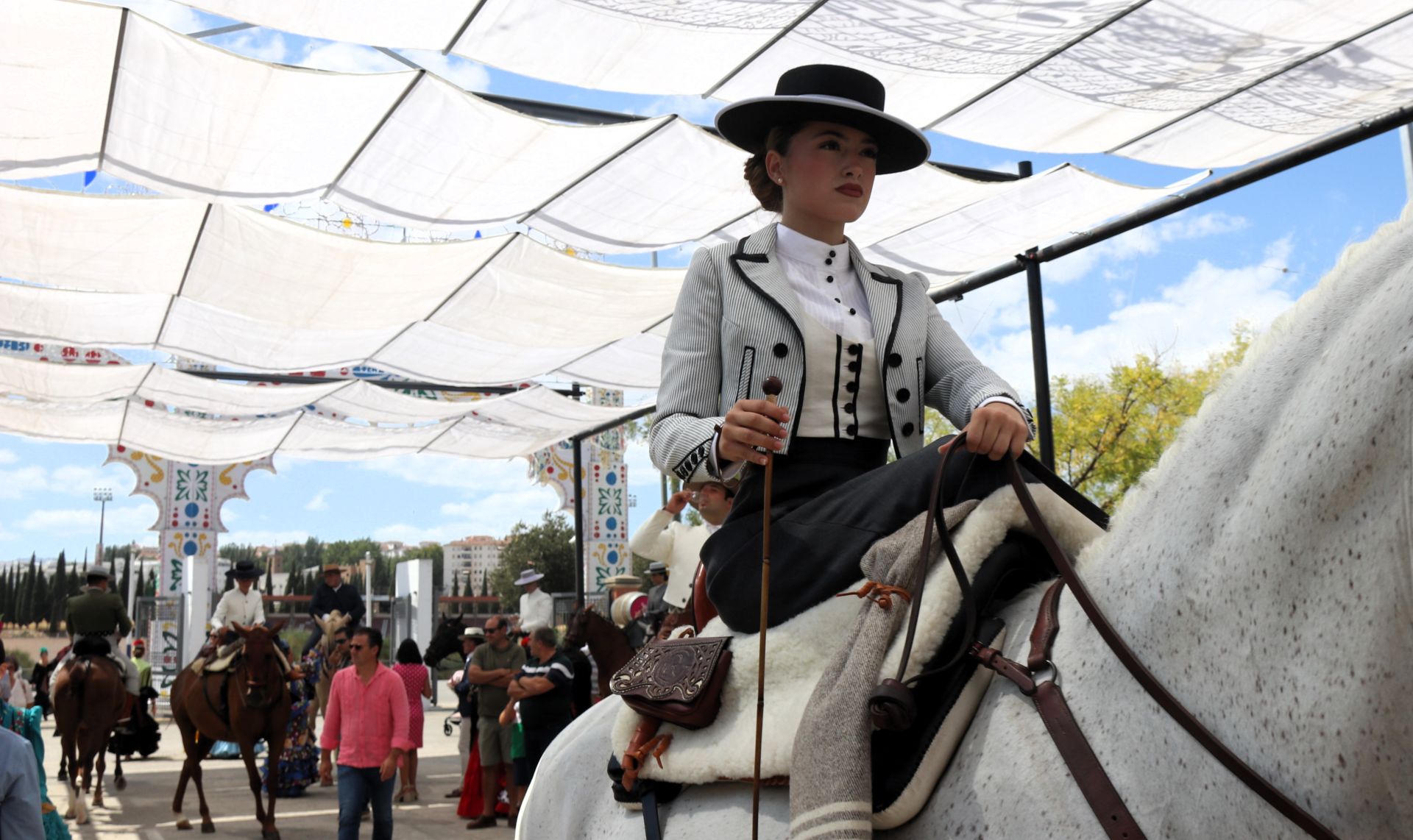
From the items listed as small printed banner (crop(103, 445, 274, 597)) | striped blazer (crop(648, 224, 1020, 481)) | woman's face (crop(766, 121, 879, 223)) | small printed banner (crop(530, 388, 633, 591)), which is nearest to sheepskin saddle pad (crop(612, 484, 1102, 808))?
striped blazer (crop(648, 224, 1020, 481))

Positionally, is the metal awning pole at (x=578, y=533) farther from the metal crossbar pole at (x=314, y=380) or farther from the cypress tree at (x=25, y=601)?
the cypress tree at (x=25, y=601)

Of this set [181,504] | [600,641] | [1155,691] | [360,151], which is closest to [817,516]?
[1155,691]

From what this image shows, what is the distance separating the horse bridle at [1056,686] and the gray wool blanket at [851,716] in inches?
1.4

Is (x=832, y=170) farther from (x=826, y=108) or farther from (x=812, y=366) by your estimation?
(x=812, y=366)

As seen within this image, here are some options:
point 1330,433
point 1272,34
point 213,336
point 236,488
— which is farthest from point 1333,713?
point 236,488

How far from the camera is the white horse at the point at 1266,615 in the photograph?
1.01 m

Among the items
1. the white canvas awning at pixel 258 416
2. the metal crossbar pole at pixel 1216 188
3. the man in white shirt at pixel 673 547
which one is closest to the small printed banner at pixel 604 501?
the white canvas awning at pixel 258 416

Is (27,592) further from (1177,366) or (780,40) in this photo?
(780,40)

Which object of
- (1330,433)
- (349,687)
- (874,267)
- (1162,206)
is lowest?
(349,687)

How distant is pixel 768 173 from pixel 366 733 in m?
6.43

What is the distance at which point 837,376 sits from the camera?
1.96 metres

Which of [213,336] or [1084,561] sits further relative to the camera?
[213,336]

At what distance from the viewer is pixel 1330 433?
42.2 inches

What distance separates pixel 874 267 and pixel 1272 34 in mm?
5063
